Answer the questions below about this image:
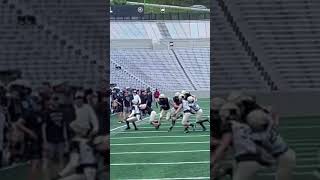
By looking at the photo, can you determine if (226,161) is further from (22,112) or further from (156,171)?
(156,171)

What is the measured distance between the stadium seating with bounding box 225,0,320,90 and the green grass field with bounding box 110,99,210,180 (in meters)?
2.39

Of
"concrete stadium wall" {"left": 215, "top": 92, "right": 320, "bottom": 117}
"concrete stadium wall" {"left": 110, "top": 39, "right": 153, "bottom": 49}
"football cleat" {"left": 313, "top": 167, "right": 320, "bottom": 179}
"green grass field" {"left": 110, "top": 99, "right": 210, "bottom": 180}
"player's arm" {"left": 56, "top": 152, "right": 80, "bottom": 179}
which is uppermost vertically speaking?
"concrete stadium wall" {"left": 110, "top": 39, "right": 153, "bottom": 49}

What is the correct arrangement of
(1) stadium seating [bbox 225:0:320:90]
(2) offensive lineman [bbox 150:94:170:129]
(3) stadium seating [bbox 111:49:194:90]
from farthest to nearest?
(3) stadium seating [bbox 111:49:194:90] → (2) offensive lineman [bbox 150:94:170:129] → (1) stadium seating [bbox 225:0:320:90]

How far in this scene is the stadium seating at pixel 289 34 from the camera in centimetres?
536

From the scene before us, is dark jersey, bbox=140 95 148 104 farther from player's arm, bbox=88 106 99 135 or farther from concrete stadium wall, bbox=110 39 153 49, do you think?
player's arm, bbox=88 106 99 135

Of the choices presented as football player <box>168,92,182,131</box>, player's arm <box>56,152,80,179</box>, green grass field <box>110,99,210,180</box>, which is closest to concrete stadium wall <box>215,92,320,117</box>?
player's arm <box>56,152,80,179</box>

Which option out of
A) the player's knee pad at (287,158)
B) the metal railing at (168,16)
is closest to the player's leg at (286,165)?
the player's knee pad at (287,158)

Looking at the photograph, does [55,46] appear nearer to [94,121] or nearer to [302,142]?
[94,121]

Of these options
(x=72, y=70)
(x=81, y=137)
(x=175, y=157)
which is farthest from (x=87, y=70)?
(x=175, y=157)

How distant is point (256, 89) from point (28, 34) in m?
2.21

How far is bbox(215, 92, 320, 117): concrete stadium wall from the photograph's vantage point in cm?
530

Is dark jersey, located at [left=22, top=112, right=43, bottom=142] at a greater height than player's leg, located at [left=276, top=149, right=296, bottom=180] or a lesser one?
greater

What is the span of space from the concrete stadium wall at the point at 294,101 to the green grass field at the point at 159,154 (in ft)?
7.39

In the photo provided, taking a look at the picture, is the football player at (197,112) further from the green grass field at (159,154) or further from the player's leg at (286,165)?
the player's leg at (286,165)
